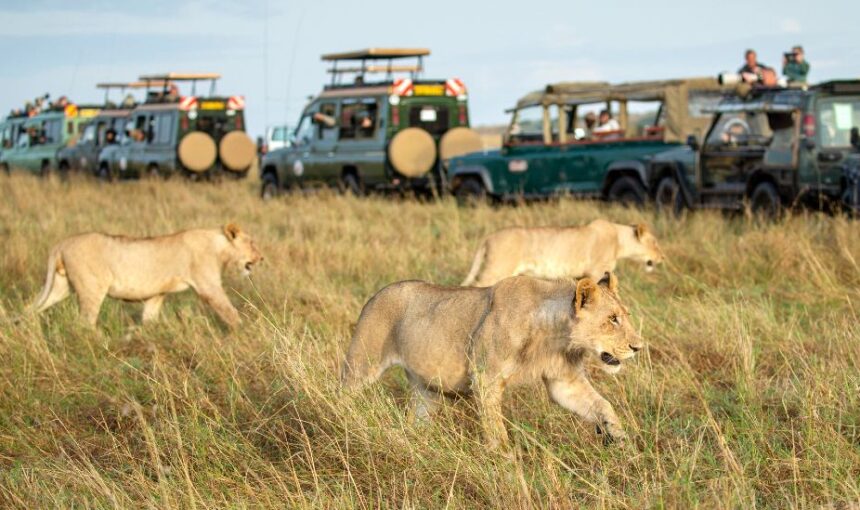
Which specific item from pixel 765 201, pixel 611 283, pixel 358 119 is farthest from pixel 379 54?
pixel 611 283

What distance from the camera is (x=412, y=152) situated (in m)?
18.7

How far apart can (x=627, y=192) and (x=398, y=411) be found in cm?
1077

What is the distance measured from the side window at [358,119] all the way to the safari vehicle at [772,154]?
223 inches

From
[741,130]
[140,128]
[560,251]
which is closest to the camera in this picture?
[560,251]

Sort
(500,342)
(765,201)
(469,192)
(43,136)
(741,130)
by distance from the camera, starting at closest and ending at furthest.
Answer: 1. (500,342)
2. (765,201)
3. (741,130)
4. (469,192)
5. (43,136)

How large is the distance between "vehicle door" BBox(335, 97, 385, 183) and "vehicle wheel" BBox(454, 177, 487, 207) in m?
1.43

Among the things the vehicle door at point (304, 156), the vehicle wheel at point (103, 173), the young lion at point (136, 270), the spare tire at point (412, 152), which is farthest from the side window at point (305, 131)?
the young lion at point (136, 270)

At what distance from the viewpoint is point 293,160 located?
20688 mm

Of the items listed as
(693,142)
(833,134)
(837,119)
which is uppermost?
(837,119)

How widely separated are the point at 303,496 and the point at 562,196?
11370mm

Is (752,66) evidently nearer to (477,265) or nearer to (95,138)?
(477,265)

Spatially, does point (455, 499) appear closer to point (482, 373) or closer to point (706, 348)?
point (482, 373)

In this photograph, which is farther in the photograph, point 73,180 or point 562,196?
point 73,180

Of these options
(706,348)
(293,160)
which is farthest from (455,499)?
(293,160)
